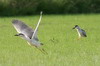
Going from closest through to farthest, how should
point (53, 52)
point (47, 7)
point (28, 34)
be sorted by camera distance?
point (28, 34) < point (53, 52) < point (47, 7)

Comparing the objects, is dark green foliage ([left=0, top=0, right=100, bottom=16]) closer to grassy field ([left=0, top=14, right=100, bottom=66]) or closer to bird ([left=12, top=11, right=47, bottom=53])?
grassy field ([left=0, top=14, right=100, bottom=66])

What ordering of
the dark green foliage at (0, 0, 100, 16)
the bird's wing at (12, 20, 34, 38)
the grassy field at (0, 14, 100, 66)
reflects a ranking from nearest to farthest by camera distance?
the grassy field at (0, 14, 100, 66) < the bird's wing at (12, 20, 34, 38) < the dark green foliage at (0, 0, 100, 16)

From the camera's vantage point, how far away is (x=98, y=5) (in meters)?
31.6

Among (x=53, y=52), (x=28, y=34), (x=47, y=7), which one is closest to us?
(x=28, y=34)

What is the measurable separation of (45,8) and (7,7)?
98.4 inches

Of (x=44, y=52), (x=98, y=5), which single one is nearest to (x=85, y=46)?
(x=44, y=52)

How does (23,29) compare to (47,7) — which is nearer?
(23,29)

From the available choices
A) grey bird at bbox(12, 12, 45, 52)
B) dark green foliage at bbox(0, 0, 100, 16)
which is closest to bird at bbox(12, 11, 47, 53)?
grey bird at bbox(12, 12, 45, 52)

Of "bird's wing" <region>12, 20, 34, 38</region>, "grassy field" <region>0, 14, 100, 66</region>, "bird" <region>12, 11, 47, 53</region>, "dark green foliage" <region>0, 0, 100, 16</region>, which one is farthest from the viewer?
"dark green foliage" <region>0, 0, 100, 16</region>

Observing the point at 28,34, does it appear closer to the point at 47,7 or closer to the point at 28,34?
the point at 28,34

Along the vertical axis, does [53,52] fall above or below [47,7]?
above

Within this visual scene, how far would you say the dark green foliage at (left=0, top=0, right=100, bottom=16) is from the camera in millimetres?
28905

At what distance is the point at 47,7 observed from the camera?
3025 centimetres

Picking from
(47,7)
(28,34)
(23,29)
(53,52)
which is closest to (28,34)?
(28,34)
